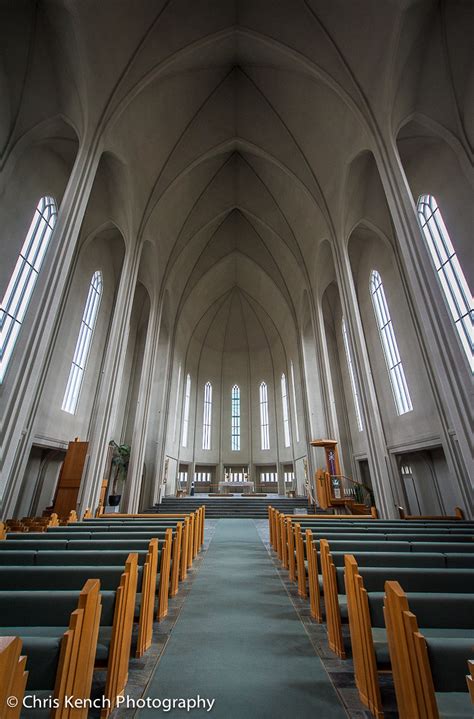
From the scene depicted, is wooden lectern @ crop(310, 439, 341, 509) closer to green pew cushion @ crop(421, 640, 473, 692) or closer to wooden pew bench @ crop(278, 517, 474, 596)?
wooden pew bench @ crop(278, 517, 474, 596)

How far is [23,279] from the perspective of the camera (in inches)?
348

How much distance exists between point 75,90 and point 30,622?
1188cm

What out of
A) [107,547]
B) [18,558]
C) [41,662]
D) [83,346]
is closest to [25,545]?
[18,558]

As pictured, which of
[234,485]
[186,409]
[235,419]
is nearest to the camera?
[234,485]

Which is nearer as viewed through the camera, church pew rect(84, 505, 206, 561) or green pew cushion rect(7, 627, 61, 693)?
green pew cushion rect(7, 627, 61, 693)

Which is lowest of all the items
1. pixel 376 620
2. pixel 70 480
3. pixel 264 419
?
pixel 376 620

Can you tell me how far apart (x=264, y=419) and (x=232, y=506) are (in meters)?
10.6

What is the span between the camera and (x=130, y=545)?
329 centimetres

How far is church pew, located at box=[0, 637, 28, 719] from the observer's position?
0.98 metres

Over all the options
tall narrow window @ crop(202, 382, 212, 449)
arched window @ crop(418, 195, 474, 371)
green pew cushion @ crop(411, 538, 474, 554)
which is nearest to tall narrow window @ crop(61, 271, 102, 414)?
green pew cushion @ crop(411, 538, 474, 554)

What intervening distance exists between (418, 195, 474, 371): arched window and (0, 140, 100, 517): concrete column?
30.2 feet

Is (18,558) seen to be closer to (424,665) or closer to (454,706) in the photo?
(424,665)

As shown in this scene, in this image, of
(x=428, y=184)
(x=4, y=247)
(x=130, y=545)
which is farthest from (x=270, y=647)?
(x=428, y=184)

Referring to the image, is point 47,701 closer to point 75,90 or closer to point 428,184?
point 75,90
